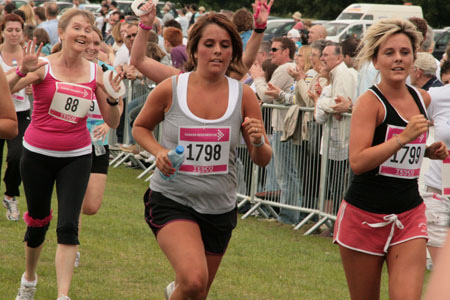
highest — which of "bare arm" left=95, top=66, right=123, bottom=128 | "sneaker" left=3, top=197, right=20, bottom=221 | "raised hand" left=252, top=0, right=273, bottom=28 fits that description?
"raised hand" left=252, top=0, right=273, bottom=28

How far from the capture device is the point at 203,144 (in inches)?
193

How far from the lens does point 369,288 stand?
492 centimetres

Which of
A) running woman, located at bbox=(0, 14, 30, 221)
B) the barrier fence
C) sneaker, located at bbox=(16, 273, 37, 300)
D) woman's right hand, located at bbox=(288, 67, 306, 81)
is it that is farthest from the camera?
woman's right hand, located at bbox=(288, 67, 306, 81)

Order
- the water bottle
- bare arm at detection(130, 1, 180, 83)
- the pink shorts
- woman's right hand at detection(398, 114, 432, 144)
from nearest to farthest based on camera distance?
woman's right hand at detection(398, 114, 432, 144) → the pink shorts → bare arm at detection(130, 1, 180, 83) → the water bottle

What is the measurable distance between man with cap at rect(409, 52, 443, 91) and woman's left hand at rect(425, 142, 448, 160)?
9.97ft

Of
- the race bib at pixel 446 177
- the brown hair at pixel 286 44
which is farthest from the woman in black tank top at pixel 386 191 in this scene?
the brown hair at pixel 286 44

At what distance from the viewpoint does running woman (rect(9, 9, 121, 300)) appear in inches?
242

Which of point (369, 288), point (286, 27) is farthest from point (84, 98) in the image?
point (286, 27)

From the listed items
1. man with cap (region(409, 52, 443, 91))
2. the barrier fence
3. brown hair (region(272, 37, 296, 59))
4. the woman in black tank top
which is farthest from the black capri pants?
brown hair (region(272, 37, 296, 59))

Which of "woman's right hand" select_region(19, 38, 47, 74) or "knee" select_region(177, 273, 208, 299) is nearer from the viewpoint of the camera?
"knee" select_region(177, 273, 208, 299)

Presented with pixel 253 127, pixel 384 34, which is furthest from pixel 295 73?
pixel 253 127

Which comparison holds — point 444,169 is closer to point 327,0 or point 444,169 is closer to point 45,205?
point 45,205

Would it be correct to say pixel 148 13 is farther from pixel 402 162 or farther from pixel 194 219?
pixel 402 162

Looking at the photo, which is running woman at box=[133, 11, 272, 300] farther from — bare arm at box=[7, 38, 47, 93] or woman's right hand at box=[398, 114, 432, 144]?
bare arm at box=[7, 38, 47, 93]
